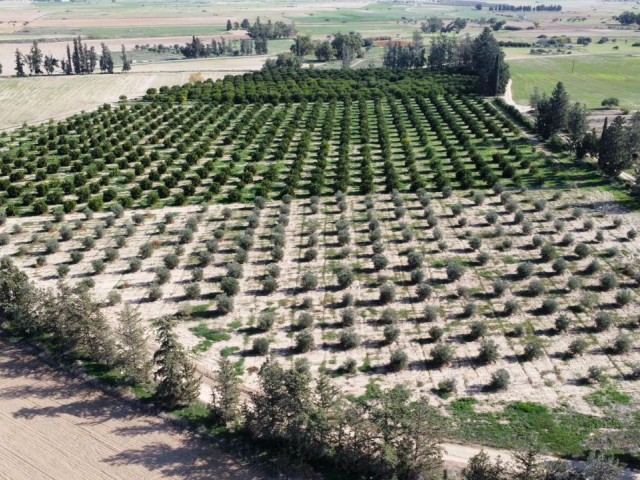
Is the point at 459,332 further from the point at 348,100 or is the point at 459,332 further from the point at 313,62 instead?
the point at 313,62

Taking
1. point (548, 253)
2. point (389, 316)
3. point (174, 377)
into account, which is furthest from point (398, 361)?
point (548, 253)

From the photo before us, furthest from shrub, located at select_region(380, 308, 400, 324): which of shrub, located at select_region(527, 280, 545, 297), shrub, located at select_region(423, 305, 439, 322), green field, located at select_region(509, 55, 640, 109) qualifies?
green field, located at select_region(509, 55, 640, 109)

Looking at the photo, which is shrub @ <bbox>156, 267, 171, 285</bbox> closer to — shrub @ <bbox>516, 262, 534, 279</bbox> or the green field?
shrub @ <bbox>516, 262, 534, 279</bbox>

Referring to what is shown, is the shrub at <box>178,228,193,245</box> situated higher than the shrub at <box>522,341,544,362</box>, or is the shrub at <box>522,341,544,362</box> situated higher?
the shrub at <box>178,228,193,245</box>

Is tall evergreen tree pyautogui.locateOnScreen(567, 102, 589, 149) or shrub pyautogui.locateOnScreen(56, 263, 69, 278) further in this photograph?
tall evergreen tree pyautogui.locateOnScreen(567, 102, 589, 149)

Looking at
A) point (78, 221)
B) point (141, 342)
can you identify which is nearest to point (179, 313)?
point (141, 342)

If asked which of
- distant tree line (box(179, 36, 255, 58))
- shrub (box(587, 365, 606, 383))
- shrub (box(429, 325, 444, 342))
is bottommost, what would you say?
shrub (box(587, 365, 606, 383))
